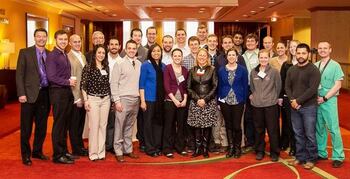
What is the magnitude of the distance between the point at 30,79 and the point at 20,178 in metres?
1.09

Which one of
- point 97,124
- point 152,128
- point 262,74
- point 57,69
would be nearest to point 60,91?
point 57,69

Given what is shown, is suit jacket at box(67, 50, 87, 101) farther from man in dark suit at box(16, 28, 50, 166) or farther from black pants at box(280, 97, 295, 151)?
black pants at box(280, 97, 295, 151)

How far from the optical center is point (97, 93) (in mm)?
4805

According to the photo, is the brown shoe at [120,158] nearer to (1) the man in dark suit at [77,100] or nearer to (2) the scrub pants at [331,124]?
(1) the man in dark suit at [77,100]

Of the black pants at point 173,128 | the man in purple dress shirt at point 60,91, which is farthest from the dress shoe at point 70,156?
the black pants at point 173,128

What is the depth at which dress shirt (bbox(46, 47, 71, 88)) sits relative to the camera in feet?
15.3

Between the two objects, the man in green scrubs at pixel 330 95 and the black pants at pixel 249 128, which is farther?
the black pants at pixel 249 128

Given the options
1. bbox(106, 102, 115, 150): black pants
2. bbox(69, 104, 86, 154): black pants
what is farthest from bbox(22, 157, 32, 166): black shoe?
bbox(106, 102, 115, 150): black pants

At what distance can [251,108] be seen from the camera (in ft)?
17.5

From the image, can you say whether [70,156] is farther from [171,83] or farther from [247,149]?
[247,149]

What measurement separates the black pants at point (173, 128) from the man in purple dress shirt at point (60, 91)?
1.14 m

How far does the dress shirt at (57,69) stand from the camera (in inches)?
184

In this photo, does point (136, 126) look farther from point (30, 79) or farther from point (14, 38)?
point (14, 38)

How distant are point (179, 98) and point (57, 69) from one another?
1.47 metres
